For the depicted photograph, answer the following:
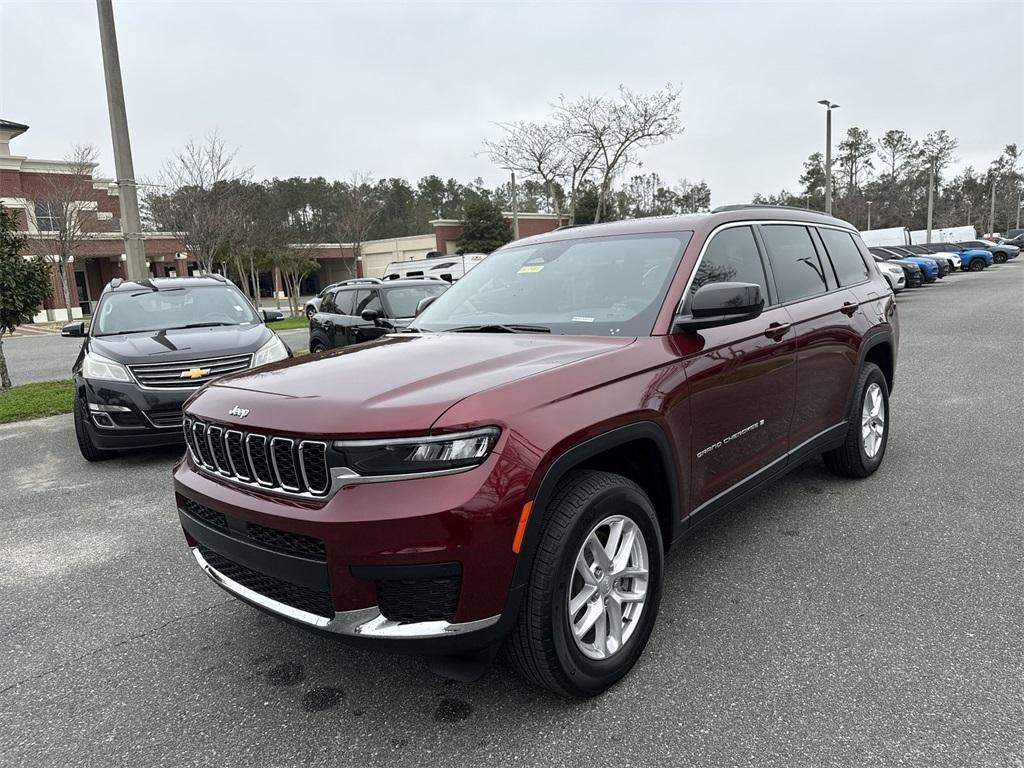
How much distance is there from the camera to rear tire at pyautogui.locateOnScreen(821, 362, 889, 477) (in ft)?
15.1

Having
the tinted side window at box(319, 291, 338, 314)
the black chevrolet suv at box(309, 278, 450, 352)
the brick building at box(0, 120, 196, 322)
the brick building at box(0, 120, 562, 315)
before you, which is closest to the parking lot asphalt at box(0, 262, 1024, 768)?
the black chevrolet suv at box(309, 278, 450, 352)

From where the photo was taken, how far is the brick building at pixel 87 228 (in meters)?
33.2

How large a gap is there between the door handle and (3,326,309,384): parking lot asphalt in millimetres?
12644

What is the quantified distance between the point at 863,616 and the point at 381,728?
212cm

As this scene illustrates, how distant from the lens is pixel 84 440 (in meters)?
6.22

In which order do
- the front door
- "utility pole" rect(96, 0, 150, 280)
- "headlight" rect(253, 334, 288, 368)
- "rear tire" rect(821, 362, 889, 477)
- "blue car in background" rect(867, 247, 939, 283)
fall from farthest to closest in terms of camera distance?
"blue car in background" rect(867, 247, 939, 283) < "utility pole" rect(96, 0, 150, 280) < "headlight" rect(253, 334, 288, 368) < "rear tire" rect(821, 362, 889, 477) < the front door

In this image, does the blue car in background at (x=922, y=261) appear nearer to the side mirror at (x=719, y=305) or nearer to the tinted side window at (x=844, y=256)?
the tinted side window at (x=844, y=256)

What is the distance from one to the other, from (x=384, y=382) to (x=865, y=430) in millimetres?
3738

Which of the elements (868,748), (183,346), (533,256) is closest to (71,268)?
(183,346)

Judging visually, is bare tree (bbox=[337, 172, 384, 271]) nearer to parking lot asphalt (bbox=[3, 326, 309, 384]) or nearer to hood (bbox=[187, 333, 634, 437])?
parking lot asphalt (bbox=[3, 326, 309, 384])

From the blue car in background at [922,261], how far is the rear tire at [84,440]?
28.5 m

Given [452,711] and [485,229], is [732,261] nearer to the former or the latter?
[452,711]

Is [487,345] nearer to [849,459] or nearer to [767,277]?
[767,277]

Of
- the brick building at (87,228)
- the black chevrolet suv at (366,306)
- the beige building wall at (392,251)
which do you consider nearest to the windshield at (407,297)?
the black chevrolet suv at (366,306)
